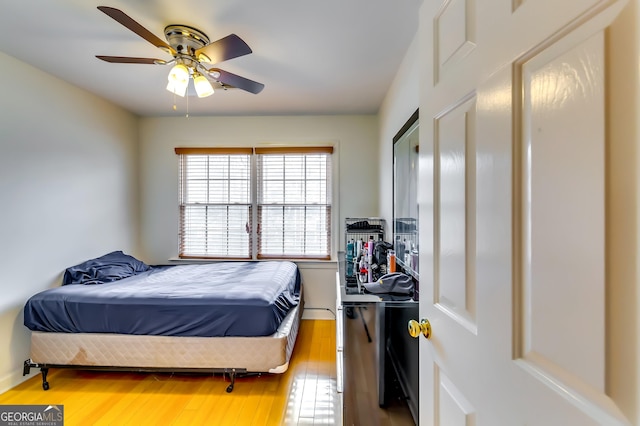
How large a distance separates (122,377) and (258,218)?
193cm

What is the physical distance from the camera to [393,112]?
7.79 ft

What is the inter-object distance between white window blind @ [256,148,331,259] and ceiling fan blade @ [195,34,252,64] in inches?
67.6

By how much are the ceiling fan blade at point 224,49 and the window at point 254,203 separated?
1.67 meters

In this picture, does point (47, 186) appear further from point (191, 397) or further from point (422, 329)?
point (422, 329)

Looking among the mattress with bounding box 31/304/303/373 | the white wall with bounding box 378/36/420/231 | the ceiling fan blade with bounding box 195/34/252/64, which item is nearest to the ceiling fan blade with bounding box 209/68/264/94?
the ceiling fan blade with bounding box 195/34/252/64

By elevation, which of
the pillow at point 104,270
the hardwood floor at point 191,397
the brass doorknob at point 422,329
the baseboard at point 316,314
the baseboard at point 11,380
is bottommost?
the hardwood floor at point 191,397

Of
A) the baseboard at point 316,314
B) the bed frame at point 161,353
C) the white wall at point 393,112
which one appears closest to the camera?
the white wall at point 393,112

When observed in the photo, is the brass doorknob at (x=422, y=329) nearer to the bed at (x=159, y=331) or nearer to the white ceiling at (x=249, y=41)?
the bed at (x=159, y=331)

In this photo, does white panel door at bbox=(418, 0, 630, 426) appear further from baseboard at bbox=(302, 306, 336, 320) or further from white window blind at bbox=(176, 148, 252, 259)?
white window blind at bbox=(176, 148, 252, 259)

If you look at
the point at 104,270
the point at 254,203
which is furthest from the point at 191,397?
the point at 254,203

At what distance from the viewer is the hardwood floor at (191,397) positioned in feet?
5.70

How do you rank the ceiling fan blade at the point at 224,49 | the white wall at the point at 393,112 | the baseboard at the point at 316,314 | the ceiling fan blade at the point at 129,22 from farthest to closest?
1. the baseboard at the point at 316,314
2. the white wall at the point at 393,112
3. the ceiling fan blade at the point at 224,49
4. the ceiling fan blade at the point at 129,22

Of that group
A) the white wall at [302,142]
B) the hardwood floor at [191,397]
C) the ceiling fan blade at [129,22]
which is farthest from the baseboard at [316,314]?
the ceiling fan blade at [129,22]

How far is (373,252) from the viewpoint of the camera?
7.22 feet
